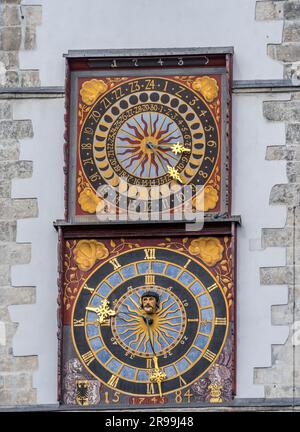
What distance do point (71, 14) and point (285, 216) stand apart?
2.15 meters

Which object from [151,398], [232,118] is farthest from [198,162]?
[151,398]

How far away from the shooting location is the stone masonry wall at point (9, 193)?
→ 21094 millimetres

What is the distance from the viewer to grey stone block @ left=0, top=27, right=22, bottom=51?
855 inches

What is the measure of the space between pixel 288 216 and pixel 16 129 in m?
2.02

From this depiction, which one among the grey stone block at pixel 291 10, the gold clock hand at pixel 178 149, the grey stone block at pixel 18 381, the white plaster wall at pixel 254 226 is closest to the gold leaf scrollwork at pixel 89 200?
the gold clock hand at pixel 178 149

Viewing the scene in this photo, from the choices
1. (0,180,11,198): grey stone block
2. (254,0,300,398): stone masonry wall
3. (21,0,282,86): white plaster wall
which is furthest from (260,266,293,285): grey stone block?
(0,180,11,198): grey stone block

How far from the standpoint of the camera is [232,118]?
70.5 feet

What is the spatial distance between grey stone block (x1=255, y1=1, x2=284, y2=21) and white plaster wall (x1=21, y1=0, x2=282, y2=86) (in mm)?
40

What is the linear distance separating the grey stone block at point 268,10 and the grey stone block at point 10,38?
1.69 metres

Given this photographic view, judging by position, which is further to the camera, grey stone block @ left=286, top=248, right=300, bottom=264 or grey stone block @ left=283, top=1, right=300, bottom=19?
grey stone block @ left=283, top=1, right=300, bottom=19

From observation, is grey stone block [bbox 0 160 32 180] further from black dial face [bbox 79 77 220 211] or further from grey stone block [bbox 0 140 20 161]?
black dial face [bbox 79 77 220 211]

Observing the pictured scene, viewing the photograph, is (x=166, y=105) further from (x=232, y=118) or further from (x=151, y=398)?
(x=151, y=398)

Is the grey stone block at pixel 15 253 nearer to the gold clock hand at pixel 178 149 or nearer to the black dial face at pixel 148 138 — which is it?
the black dial face at pixel 148 138
